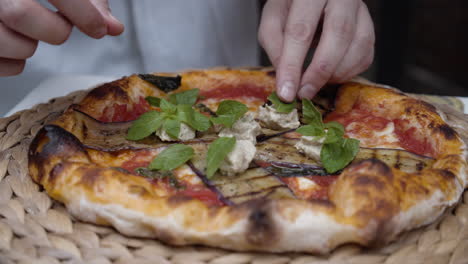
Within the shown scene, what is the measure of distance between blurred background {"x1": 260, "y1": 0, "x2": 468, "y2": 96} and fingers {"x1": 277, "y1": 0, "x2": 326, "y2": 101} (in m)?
2.58

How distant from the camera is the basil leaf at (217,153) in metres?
1.28

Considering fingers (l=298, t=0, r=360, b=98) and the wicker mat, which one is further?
fingers (l=298, t=0, r=360, b=98)

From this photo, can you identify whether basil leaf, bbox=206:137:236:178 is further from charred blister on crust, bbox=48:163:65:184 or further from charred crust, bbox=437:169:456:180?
charred crust, bbox=437:169:456:180

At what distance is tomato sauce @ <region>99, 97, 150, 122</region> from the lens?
1749 millimetres

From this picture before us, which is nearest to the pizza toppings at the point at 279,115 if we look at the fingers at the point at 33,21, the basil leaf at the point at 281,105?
the basil leaf at the point at 281,105

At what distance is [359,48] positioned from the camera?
1.75 metres

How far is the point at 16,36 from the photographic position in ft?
4.38

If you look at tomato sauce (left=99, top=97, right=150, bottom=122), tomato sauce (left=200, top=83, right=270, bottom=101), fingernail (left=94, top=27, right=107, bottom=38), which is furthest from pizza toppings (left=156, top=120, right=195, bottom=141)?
tomato sauce (left=200, top=83, right=270, bottom=101)

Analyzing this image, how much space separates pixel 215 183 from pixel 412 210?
0.54 meters

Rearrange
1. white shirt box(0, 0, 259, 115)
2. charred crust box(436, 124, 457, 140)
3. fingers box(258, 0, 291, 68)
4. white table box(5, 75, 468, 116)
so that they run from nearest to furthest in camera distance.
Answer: charred crust box(436, 124, 457, 140) < fingers box(258, 0, 291, 68) < white table box(5, 75, 468, 116) < white shirt box(0, 0, 259, 115)

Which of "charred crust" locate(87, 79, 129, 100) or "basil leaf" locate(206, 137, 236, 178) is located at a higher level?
"basil leaf" locate(206, 137, 236, 178)

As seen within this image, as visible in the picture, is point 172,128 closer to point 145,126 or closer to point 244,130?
point 145,126

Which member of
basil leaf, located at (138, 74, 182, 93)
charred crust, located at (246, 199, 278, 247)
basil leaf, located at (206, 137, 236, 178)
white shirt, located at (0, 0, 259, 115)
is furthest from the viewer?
white shirt, located at (0, 0, 259, 115)

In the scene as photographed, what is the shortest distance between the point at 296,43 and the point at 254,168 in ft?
1.82
